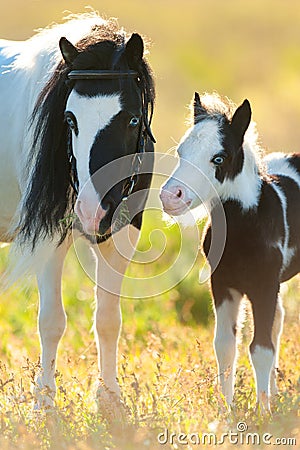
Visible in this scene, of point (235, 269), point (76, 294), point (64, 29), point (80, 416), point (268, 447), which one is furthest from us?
point (76, 294)

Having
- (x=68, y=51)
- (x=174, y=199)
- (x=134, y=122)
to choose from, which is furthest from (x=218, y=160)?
(x=68, y=51)

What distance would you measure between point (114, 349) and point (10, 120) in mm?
1519

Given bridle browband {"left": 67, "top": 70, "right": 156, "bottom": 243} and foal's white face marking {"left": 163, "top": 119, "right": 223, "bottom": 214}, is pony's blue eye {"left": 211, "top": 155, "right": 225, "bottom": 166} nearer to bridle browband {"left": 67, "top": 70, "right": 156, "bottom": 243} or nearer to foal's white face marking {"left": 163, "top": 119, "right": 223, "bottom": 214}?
foal's white face marking {"left": 163, "top": 119, "right": 223, "bottom": 214}

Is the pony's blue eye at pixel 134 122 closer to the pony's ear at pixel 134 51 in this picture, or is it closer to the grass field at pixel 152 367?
the pony's ear at pixel 134 51

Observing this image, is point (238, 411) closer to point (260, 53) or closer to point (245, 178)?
point (245, 178)

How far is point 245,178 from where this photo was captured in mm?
5078

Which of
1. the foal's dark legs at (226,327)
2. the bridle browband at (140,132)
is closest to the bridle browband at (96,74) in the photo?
the bridle browband at (140,132)

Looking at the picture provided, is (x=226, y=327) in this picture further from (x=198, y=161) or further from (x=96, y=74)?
(x=96, y=74)

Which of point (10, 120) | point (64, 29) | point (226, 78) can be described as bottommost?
point (10, 120)

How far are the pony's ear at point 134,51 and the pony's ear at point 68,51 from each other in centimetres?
26

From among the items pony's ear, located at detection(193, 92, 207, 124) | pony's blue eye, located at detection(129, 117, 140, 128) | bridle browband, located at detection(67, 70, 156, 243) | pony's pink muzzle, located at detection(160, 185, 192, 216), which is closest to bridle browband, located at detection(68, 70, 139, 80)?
bridle browband, located at detection(67, 70, 156, 243)

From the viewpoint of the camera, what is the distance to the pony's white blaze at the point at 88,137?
4402 millimetres

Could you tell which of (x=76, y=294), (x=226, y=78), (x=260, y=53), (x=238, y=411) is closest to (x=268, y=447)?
(x=238, y=411)

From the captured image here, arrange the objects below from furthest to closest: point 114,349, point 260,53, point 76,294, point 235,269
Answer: point 260,53 → point 76,294 → point 114,349 → point 235,269
